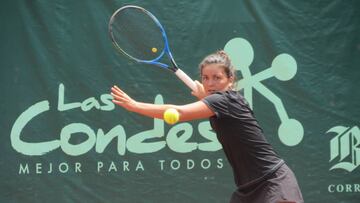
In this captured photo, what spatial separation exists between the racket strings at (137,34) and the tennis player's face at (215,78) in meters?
1.67

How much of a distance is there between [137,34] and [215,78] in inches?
74.8

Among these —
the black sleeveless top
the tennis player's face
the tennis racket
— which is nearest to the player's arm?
the black sleeveless top

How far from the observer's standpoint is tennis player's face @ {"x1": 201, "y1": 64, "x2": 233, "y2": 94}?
10.6ft

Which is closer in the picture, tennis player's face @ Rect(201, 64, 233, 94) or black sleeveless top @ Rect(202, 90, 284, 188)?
black sleeveless top @ Rect(202, 90, 284, 188)

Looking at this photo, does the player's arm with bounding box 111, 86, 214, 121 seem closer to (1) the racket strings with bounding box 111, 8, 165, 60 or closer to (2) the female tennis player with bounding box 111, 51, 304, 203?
(2) the female tennis player with bounding box 111, 51, 304, 203

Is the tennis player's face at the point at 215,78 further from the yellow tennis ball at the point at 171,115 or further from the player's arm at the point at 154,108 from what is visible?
the yellow tennis ball at the point at 171,115

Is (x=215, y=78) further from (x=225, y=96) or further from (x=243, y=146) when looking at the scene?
(x=243, y=146)

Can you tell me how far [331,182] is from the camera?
521 cm

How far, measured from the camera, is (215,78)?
3250 millimetres

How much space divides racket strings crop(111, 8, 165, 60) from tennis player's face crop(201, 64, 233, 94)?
167 cm

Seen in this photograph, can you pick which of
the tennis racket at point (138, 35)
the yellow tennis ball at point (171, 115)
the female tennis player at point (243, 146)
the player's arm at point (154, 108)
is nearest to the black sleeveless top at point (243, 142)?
the female tennis player at point (243, 146)

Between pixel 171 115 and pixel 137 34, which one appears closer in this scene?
pixel 171 115

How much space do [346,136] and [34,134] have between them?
265 cm

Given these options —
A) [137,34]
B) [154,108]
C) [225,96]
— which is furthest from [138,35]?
[154,108]
